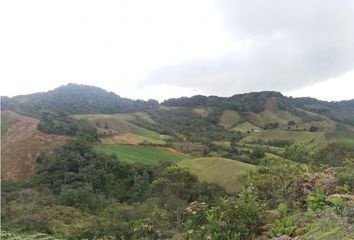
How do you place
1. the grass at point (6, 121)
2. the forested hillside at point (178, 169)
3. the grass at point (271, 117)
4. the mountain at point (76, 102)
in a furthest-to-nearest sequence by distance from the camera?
the grass at point (271, 117), the mountain at point (76, 102), the grass at point (6, 121), the forested hillside at point (178, 169)

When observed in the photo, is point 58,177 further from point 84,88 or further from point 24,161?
point 84,88

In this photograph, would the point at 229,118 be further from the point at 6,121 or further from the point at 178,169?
the point at 178,169

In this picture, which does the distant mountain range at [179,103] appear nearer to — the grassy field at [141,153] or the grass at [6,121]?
the grass at [6,121]

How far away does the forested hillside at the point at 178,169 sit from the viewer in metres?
9.38

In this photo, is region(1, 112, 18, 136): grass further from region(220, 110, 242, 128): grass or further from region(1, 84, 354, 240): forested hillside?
region(220, 110, 242, 128): grass

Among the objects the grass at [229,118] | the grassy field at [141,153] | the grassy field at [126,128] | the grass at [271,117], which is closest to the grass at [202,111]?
the grass at [229,118]

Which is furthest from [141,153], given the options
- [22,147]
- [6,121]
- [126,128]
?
[6,121]

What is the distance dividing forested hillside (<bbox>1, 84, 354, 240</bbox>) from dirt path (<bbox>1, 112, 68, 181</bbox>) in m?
0.19

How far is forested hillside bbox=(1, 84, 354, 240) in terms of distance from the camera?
9.38 metres

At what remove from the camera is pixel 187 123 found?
125m

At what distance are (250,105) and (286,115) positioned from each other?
34.4 feet

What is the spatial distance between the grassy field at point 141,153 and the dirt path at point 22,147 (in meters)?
7.64

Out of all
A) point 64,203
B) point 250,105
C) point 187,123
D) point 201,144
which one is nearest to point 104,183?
point 64,203

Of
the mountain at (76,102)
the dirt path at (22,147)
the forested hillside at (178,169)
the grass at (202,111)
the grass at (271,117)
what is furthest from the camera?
the grass at (202,111)
